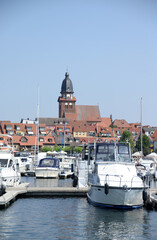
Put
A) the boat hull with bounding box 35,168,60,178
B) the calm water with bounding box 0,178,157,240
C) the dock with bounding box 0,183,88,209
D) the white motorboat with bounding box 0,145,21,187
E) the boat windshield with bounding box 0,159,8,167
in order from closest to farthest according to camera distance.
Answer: the calm water with bounding box 0,178,157,240 → the dock with bounding box 0,183,88,209 → the white motorboat with bounding box 0,145,21,187 → the boat windshield with bounding box 0,159,8,167 → the boat hull with bounding box 35,168,60,178

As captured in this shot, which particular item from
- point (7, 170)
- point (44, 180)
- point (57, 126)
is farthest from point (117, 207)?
point (57, 126)

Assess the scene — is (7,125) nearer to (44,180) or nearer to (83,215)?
(44,180)

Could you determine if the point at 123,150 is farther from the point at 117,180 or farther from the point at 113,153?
the point at 117,180

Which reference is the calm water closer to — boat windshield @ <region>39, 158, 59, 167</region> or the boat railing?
the boat railing

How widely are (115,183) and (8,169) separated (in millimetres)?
12840

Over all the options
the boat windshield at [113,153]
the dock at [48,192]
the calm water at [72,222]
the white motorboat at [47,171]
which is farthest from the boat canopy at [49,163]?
the calm water at [72,222]

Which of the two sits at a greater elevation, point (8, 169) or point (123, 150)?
point (123, 150)

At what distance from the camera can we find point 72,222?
1015 inches

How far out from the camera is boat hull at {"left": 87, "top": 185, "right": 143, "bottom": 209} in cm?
2839

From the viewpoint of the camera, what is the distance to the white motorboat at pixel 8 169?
37812 mm

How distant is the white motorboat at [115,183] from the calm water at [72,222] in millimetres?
545

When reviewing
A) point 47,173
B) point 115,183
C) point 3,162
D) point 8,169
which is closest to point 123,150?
point 115,183

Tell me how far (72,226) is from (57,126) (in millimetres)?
167474

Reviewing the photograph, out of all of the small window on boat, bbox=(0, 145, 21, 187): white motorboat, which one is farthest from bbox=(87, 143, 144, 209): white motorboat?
bbox=(0, 145, 21, 187): white motorboat
